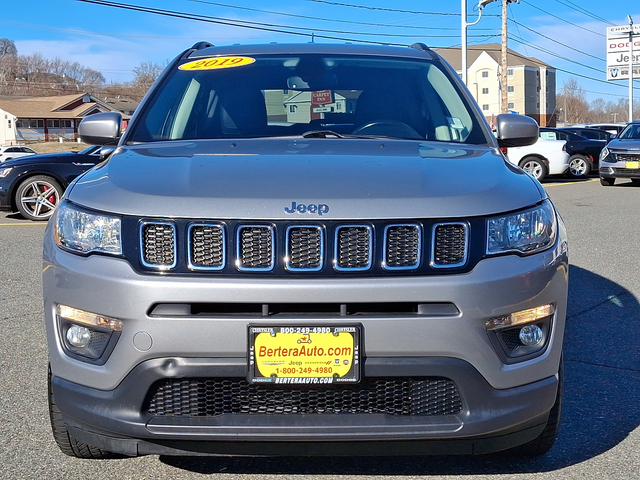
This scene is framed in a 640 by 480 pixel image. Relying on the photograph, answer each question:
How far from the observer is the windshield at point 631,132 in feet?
62.9

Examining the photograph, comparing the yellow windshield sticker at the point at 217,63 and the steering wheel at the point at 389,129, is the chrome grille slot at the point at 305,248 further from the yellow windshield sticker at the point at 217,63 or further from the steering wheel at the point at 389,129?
the yellow windshield sticker at the point at 217,63

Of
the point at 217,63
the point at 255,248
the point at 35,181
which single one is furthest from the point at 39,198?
the point at 255,248

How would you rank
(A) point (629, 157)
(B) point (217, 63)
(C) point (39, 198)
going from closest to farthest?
(B) point (217, 63) → (C) point (39, 198) → (A) point (629, 157)

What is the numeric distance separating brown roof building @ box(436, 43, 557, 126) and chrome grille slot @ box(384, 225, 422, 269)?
102 metres

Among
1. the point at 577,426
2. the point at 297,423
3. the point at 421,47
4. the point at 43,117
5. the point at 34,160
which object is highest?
the point at 43,117

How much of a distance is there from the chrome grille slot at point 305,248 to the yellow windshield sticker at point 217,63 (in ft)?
6.63

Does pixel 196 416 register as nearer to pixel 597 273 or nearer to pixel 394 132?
pixel 394 132

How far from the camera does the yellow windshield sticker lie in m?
4.36

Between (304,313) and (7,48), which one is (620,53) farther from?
(7,48)

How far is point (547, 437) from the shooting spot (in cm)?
305

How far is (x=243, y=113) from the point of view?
4.04 metres

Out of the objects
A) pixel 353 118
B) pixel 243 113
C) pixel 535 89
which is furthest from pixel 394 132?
pixel 535 89

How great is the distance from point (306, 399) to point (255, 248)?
1.75 ft

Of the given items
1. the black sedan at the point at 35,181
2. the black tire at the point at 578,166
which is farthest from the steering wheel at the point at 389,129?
the black tire at the point at 578,166
